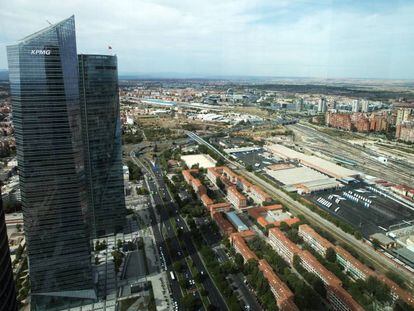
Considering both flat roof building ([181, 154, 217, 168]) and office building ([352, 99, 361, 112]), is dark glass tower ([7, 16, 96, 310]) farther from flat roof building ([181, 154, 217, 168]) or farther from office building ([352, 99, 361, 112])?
office building ([352, 99, 361, 112])

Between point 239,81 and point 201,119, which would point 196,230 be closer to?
point 201,119

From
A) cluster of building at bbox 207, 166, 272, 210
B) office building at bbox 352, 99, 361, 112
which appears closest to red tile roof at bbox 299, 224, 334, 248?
cluster of building at bbox 207, 166, 272, 210

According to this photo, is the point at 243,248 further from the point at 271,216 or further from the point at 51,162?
the point at 51,162

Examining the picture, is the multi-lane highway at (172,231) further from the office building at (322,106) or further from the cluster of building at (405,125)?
the office building at (322,106)

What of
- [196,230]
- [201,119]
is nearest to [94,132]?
[196,230]

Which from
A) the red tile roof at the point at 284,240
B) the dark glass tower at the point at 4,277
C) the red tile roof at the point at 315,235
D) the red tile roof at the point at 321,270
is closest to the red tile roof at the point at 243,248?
the red tile roof at the point at 284,240
